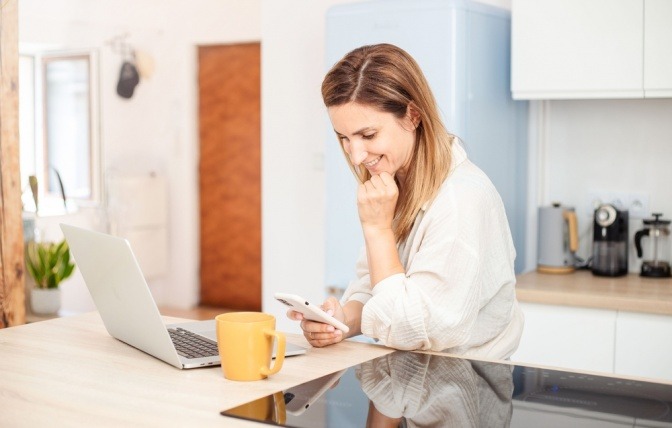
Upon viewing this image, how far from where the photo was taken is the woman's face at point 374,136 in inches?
69.8

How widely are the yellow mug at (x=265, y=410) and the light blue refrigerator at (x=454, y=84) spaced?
182cm

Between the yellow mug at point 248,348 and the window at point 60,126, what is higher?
the window at point 60,126

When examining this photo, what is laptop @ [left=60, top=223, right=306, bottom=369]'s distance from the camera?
151 cm

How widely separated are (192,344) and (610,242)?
75.3 inches

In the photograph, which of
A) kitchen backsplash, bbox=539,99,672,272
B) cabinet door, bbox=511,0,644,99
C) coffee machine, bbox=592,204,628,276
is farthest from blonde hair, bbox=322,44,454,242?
kitchen backsplash, bbox=539,99,672,272

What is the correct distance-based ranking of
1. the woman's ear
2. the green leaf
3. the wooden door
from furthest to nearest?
the wooden door
the green leaf
the woman's ear

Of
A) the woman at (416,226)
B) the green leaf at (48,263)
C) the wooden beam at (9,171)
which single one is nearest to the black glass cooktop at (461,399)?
the woman at (416,226)

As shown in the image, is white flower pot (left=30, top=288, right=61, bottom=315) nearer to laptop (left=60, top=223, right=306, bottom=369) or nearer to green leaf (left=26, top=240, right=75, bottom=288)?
green leaf (left=26, top=240, right=75, bottom=288)

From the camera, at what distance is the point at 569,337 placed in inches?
113

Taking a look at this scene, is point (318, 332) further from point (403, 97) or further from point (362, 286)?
point (403, 97)

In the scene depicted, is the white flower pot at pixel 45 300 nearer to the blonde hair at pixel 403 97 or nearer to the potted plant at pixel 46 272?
the potted plant at pixel 46 272

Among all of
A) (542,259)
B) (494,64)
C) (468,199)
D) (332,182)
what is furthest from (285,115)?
(468,199)

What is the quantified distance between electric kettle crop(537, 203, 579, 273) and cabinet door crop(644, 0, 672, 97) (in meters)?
0.57

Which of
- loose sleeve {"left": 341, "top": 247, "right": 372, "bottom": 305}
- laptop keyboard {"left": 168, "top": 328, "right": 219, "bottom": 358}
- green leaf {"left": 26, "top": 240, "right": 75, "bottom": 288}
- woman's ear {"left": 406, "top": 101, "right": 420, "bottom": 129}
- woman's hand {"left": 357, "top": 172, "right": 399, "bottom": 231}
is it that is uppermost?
woman's ear {"left": 406, "top": 101, "right": 420, "bottom": 129}
